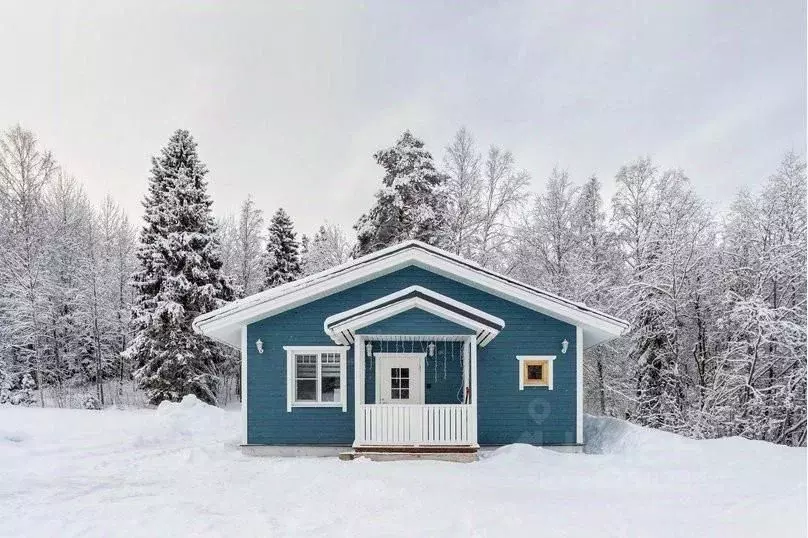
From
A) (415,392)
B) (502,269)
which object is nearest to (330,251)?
(502,269)

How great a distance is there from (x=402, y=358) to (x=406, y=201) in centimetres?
1292

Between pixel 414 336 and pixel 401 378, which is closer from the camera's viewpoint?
pixel 414 336

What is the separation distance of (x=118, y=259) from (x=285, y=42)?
1850 cm

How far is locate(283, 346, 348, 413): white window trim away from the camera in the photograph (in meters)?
10.8

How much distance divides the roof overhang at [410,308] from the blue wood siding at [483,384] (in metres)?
1.13

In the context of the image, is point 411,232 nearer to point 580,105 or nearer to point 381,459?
point 580,105

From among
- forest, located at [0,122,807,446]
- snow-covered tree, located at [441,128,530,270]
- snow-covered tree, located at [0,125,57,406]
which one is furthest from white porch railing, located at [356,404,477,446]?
snow-covered tree, located at [0,125,57,406]

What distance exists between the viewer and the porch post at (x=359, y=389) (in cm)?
997

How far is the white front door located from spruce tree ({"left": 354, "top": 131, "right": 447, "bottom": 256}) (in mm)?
11411

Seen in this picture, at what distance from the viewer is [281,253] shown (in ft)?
94.3

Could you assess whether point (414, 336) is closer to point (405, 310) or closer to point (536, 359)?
point (405, 310)

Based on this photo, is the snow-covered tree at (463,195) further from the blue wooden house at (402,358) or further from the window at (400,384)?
the window at (400,384)

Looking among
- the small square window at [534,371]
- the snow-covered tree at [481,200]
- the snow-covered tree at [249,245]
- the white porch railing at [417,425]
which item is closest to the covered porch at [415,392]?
the white porch railing at [417,425]

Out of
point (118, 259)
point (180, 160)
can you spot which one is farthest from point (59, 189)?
point (180, 160)
